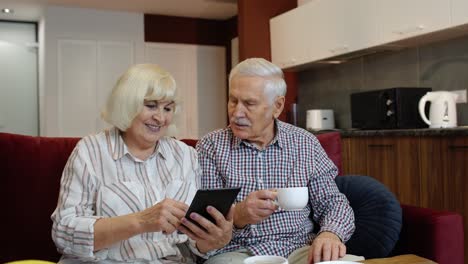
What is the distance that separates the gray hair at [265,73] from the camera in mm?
1895

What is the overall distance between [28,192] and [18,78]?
18.5 feet

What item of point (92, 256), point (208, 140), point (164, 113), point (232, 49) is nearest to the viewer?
point (92, 256)

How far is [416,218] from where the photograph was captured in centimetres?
169

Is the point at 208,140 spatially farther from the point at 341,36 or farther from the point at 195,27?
the point at 195,27

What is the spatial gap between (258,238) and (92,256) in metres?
0.61

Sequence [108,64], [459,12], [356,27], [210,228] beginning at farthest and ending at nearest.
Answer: [108,64], [356,27], [459,12], [210,228]

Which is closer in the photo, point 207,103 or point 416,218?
point 416,218

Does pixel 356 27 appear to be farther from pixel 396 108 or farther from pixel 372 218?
pixel 372 218

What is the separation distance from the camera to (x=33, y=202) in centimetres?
176

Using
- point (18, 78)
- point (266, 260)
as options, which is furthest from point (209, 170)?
point (18, 78)

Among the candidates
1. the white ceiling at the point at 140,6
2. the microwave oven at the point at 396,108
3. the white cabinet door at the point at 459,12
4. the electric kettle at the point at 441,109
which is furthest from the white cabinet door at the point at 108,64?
the white cabinet door at the point at 459,12

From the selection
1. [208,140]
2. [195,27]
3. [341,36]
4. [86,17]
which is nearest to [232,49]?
[195,27]

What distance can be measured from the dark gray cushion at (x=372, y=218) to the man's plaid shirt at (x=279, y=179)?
5 cm

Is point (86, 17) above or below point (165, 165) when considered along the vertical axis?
above
